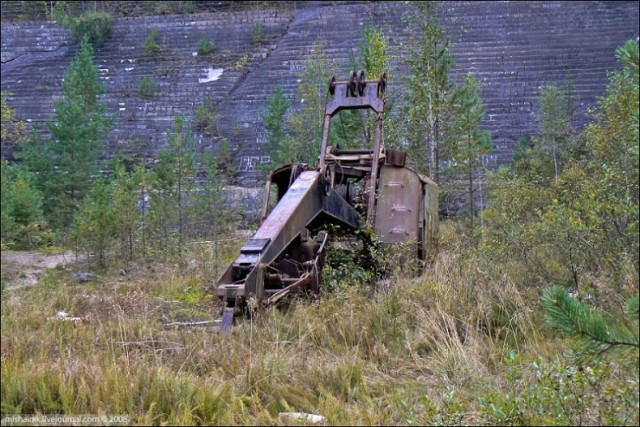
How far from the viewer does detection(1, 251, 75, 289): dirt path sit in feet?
12.4

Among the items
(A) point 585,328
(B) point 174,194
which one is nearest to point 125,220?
(B) point 174,194

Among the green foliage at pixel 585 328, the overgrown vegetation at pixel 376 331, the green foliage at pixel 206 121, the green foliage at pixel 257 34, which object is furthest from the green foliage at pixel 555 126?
the green foliage at pixel 257 34

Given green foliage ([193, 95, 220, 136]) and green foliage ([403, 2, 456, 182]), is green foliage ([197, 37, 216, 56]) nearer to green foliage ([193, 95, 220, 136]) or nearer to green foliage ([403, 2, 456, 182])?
green foliage ([193, 95, 220, 136])

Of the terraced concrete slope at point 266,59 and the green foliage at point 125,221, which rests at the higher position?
the terraced concrete slope at point 266,59

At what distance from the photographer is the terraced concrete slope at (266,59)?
26609mm

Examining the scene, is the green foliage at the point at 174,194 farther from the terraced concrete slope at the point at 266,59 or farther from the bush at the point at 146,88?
the bush at the point at 146,88

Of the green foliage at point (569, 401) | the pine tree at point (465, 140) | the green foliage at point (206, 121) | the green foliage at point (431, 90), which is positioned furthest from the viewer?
the green foliage at point (206, 121)

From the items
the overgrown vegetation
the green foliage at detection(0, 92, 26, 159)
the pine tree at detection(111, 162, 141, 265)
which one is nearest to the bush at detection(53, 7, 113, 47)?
the pine tree at detection(111, 162, 141, 265)

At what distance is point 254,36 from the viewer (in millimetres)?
35469

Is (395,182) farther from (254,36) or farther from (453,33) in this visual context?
(254,36)

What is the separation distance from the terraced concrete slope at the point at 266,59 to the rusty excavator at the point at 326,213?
53.3ft

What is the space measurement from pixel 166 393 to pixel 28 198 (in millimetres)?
3635

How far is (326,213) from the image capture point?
271 inches

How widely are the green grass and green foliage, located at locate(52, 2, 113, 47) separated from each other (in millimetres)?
31563
